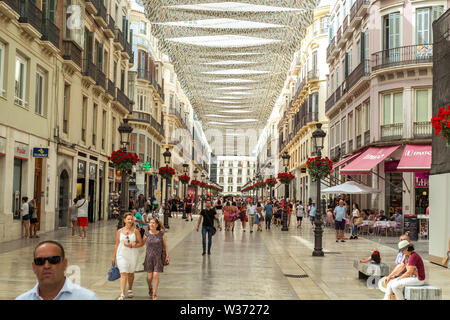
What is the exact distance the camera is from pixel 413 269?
28.1 feet

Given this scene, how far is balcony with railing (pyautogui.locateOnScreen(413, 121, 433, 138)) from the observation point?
2694cm

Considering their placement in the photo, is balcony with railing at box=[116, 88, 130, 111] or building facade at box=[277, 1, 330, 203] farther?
building facade at box=[277, 1, 330, 203]

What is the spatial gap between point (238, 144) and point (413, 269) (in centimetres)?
18519

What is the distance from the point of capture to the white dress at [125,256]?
934 cm

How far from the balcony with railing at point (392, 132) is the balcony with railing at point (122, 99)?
1779cm

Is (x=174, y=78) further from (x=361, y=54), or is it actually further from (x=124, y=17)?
(x=361, y=54)

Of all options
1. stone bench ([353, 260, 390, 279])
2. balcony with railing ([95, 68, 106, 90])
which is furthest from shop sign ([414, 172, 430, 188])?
balcony with railing ([95, 68, 106, 90])

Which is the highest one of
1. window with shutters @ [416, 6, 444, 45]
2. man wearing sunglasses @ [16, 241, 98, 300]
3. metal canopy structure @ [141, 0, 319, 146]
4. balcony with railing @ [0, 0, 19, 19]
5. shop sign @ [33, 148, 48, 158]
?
metal canopy structure @ [141, 0, 319, 146]

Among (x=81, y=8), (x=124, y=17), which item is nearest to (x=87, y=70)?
(x=81, y=8)

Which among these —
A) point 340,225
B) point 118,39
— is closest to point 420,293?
point 340,225

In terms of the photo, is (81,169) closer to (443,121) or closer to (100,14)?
(100,14)

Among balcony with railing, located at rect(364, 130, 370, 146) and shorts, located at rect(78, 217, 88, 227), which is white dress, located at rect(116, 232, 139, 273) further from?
balcony with railing, located at rect(364, 130, 370, 146)

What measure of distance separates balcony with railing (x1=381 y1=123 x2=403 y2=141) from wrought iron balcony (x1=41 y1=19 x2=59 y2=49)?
16.2 meters

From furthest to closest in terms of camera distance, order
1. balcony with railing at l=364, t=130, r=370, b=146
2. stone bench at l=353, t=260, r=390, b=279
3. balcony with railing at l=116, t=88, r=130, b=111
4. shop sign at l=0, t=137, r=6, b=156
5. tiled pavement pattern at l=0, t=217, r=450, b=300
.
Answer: balcony with railing at l=116, t=88, r=130, b=111
balcony with railing at l=364, t=130, r=370, b=146
shop sign at l=0, t=137, r=6, b=156
stone bench at l=353, t=260, r=390, b=279
tiled pavement pattern at l=0, t=217, r=450, b=300
